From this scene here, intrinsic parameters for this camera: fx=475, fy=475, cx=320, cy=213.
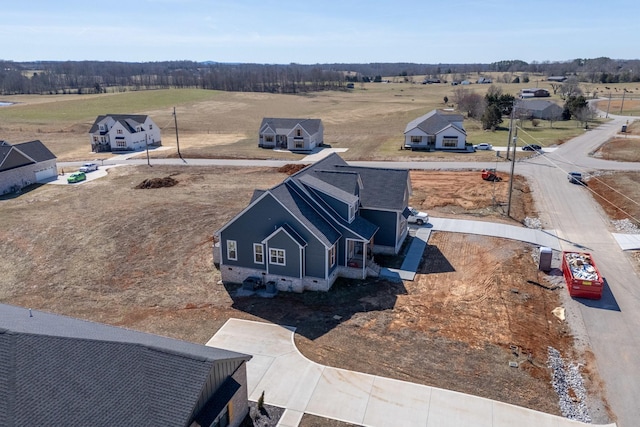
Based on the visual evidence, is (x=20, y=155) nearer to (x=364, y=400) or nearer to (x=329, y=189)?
(x=329, y=189)

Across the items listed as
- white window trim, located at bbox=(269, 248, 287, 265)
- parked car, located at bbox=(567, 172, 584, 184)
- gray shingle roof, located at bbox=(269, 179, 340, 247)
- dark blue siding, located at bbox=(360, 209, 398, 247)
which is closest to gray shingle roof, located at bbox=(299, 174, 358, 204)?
gray shingle roof, located at bbox=(269, 179, 340, 247)

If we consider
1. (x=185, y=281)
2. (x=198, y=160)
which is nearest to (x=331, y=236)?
(x=185, y=281)

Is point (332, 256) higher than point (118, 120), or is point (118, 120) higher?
point (118, 120)

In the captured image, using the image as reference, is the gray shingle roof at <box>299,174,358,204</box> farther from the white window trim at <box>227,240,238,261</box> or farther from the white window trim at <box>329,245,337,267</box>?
the white window trim at <box>227,240,238,261</box>

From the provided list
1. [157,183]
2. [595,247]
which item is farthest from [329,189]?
[157,183]

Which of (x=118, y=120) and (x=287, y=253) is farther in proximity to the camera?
(x=118, y=120)

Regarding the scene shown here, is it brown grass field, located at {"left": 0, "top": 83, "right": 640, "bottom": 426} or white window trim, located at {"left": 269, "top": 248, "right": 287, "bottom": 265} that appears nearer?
brown grass field, located at {"left": 0, "top": 83, "right": 640, "bottom": 426}
